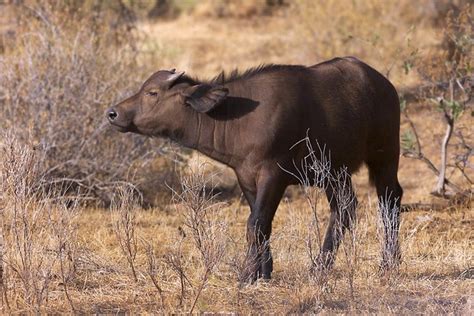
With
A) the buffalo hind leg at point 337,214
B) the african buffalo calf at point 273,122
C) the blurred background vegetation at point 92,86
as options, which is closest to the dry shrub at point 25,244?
the blurred background vegetation at point 92,86

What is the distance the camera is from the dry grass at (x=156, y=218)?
299 inches

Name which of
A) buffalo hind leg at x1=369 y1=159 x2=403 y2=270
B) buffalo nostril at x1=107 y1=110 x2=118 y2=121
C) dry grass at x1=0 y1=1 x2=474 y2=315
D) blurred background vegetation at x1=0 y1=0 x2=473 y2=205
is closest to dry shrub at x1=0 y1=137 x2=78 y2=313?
dry grass at x1=0 y1=1 x2=474 y2=315

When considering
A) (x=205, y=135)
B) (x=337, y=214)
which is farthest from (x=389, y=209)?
(x=205, y=135)

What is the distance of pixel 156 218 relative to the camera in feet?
37.9

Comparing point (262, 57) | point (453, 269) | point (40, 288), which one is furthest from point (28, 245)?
point (262, 57)

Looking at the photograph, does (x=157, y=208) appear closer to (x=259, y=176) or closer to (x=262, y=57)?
(x=259, y=176)

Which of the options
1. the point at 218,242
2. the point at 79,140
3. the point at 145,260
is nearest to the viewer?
the point at 218,242

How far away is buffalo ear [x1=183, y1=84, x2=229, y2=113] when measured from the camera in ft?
28.7

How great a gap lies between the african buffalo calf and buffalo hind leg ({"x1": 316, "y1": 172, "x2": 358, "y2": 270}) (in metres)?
0.02

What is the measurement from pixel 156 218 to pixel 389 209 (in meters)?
3.27

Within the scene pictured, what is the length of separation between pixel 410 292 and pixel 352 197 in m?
1.25

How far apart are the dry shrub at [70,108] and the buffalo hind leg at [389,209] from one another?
10.3 ft

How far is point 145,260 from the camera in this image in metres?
9.32

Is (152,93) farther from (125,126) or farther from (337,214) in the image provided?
(337,214)
